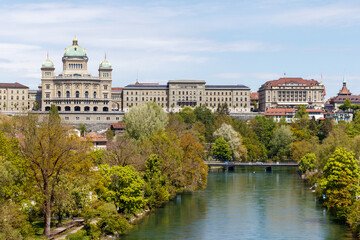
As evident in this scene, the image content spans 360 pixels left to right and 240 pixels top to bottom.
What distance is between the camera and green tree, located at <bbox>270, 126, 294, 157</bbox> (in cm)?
13638

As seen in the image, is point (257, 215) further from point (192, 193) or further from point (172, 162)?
point (192, 193)

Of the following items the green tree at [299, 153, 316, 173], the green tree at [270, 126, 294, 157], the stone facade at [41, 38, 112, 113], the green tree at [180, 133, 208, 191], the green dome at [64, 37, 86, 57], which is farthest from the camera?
the green dome at [64, 37, 86, 57]

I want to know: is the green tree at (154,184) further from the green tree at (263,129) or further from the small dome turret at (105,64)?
the small dome turret at (105,64)

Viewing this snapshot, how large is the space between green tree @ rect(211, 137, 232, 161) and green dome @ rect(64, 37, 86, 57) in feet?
269

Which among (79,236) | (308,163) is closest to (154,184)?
(79,236)

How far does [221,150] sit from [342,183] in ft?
218

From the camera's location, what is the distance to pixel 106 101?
192 m

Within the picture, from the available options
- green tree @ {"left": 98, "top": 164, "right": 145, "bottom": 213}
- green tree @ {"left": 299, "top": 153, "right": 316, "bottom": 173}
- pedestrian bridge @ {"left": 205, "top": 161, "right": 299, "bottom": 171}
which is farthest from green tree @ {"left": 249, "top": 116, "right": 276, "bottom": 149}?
green tree @ {"left": 98, "top": 164, "right": 145, "bottom": 213}

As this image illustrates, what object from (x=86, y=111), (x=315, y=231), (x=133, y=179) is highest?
(x=86, y=111)

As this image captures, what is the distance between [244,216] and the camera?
65.9 m

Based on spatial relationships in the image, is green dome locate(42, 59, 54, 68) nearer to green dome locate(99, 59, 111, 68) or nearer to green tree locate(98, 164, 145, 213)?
green dome locate(99, 59, 111, 68)

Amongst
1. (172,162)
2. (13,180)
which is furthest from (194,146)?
(13,180)

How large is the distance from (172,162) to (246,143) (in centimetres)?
6077

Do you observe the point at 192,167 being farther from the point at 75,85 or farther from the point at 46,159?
the point at 75,85
